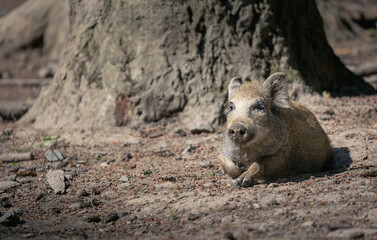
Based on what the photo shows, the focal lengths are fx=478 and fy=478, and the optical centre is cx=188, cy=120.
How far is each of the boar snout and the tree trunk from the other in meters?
3.34

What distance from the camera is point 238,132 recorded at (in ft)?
18.7

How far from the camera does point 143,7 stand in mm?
9625

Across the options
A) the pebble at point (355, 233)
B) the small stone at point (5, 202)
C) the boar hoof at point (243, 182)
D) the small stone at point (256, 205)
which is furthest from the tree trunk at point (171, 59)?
the pebble at point (355, 233)

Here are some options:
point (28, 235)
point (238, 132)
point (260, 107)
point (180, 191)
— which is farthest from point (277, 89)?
point (28, 235)

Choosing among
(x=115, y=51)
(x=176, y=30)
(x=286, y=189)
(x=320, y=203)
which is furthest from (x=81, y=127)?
(x=320, y=203)

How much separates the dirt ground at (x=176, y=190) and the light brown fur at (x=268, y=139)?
0.25 metres

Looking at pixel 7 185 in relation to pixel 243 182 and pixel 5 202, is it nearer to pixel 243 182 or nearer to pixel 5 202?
pixel 5 202

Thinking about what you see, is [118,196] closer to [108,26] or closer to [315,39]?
[108,26]

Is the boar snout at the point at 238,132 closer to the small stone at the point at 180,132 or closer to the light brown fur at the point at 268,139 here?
the light brown fur at the point at 268,139

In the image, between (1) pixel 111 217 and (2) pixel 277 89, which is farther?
(2) pixel 277 89

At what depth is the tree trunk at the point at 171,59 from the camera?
9.41 metres

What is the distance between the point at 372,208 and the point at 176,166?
331 centimetres

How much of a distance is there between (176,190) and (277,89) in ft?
6.43

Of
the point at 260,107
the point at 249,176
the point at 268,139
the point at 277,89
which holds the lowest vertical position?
the point at 249,176
